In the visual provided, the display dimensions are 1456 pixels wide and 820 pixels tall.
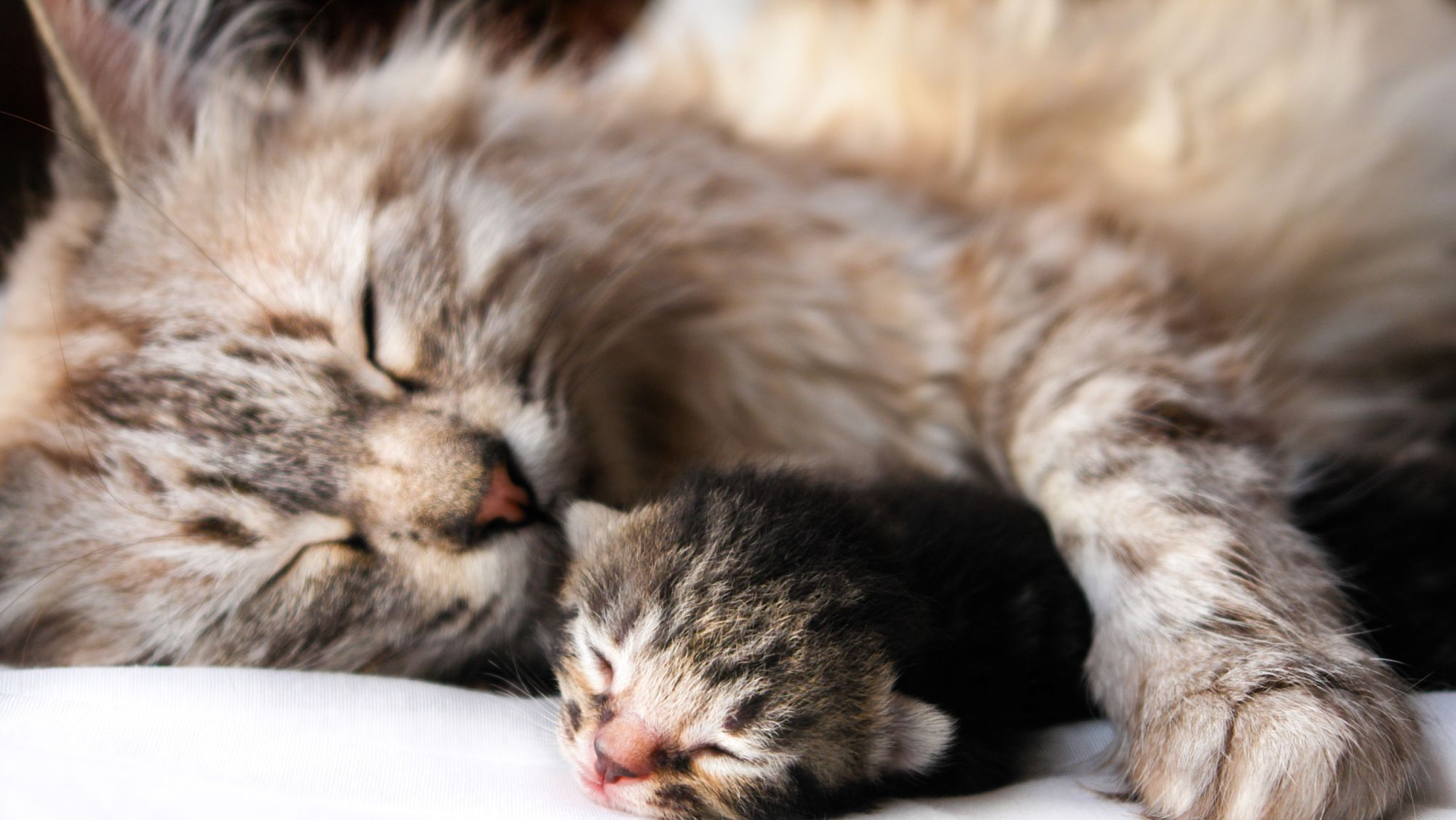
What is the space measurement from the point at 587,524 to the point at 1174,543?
23.3 inches

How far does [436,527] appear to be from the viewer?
1.06m

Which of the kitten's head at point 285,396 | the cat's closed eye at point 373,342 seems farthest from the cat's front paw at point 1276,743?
the cat's closed eye at point 373,342

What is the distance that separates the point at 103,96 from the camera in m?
1.29

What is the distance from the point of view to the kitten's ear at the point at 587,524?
0.99m

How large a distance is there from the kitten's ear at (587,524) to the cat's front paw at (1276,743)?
1.71ft

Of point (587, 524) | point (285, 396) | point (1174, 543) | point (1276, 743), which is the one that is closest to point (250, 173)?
point (285, 396)

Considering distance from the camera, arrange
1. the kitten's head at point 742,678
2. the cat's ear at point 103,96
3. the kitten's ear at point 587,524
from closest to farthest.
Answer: the kitten's head at point 742,678, the kitten's ear at point 587,524, the cat's ear at point 103,96

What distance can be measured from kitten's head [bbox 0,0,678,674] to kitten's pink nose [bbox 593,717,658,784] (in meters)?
0.32

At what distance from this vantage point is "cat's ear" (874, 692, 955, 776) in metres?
0.84

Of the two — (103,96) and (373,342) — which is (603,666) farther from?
(103,96)

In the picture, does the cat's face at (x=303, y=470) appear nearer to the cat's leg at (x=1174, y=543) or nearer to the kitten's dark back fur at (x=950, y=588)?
the kitten's dark back fur at (x=950, y=588)

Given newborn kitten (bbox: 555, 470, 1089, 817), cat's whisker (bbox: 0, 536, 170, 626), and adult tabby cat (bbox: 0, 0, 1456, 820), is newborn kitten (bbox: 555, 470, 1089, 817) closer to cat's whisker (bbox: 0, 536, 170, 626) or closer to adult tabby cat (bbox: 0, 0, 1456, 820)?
adult tabby cat (bbox: 0, 0, 1456, 820)

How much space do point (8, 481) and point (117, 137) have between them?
45 cm

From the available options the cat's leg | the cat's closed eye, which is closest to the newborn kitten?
the cat's leg
